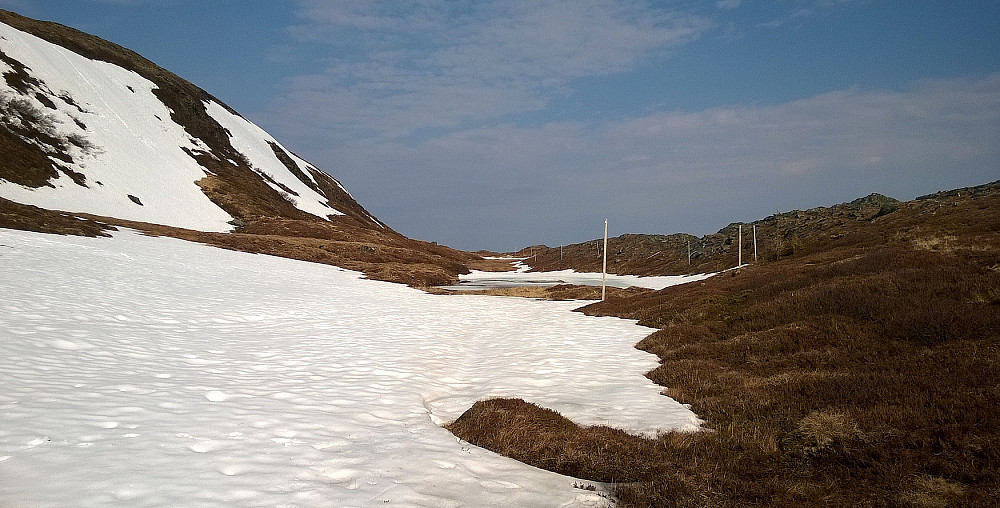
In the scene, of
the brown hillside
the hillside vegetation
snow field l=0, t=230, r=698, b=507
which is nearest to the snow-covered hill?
snow field l=0, t=230, r=698, b=507

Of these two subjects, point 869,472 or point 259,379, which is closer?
point 869,472

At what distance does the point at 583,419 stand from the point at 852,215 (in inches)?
2645

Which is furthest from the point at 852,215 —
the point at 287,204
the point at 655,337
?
the point at 287,204

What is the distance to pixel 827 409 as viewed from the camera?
7539 millimetres

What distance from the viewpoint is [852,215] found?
2388 inches

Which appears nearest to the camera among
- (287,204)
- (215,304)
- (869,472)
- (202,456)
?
(869,472)

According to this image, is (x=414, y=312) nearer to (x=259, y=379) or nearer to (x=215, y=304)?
(x=215, y=304)

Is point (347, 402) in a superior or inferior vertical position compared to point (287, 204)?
inferior

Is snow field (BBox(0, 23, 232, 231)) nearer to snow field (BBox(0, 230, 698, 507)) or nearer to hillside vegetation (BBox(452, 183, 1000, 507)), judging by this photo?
snow field (BBox(0, 230, 698, 507))

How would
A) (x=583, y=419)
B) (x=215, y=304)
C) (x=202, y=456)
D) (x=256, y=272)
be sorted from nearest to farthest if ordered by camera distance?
(x=202, y=456)
(x=583, y=419)
(x=215, y=304)
(x=256, y=272)

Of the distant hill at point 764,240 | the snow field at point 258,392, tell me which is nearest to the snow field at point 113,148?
the snow field at point 258,392

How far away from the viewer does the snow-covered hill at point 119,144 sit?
1937 inches

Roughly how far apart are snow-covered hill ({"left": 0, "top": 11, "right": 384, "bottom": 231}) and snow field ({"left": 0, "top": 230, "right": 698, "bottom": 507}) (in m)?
34.7

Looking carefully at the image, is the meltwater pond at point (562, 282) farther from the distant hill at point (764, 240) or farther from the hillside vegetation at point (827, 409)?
the hillside vegetation at point (827, 409)
